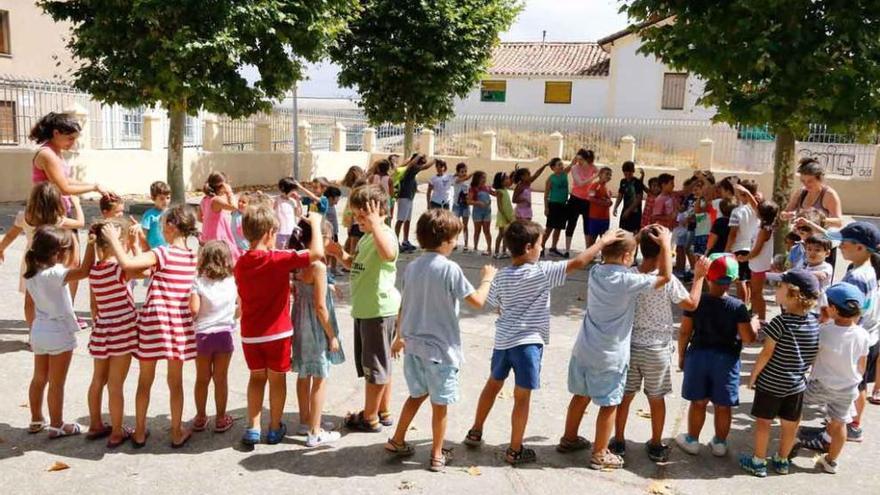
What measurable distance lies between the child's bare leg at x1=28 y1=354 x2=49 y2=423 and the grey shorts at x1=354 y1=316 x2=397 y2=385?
72.9 inches

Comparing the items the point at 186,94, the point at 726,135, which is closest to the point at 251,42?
the point at 186,94

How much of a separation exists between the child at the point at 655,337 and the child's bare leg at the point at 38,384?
134 inches

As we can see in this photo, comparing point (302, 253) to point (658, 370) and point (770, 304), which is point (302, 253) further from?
point (770, 304)

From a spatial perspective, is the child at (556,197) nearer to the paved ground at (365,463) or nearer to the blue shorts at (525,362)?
the paved ground at (365,463)

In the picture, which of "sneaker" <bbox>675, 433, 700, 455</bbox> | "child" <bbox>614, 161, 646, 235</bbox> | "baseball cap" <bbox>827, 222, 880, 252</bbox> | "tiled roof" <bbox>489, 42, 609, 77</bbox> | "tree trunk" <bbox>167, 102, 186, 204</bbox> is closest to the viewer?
"sneaker" <bbox>675, 433, 700, 455</bbox>

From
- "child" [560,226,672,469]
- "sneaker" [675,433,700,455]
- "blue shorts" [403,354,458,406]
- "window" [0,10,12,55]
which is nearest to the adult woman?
"sneaker" [675,433,700,455]

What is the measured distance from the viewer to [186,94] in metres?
13.1

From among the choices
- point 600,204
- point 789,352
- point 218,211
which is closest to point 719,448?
point 789,352

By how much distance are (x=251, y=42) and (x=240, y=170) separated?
22.4ft

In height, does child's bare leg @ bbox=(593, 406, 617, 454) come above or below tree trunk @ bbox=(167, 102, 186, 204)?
below

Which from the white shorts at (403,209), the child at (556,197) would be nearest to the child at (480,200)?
the child at (556,197)

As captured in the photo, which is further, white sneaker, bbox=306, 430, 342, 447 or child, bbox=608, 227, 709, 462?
white sneaker, bbox=306, 430, 342, 447

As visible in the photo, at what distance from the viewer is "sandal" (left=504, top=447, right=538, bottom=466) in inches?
172

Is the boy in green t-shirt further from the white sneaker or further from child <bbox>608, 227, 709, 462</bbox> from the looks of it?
child <bbox>608, 227, 709, 462</bbox>
